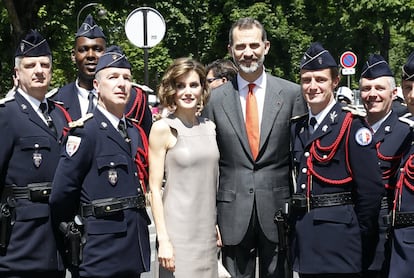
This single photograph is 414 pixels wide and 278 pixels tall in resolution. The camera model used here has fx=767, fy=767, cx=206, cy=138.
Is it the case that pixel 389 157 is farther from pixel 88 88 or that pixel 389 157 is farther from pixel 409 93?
pixel 88 88

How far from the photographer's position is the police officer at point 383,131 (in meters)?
4.84

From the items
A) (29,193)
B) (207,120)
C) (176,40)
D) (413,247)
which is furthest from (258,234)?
(176,40)

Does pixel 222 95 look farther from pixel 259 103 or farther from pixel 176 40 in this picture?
pixel 176 40

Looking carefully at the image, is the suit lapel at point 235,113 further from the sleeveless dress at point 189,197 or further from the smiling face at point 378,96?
the smiling face at point 378,96

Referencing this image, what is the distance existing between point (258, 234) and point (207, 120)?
870mm

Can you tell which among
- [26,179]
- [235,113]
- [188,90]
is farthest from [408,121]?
[26,179]

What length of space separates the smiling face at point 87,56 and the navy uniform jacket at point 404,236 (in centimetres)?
262

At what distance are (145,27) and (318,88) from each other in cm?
842

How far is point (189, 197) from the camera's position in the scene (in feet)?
16.1

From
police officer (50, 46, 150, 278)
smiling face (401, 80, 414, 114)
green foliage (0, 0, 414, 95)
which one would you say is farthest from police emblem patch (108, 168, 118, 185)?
green foliage (0, 0, 414, 95)

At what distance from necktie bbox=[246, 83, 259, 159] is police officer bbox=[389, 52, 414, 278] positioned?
3.60ft

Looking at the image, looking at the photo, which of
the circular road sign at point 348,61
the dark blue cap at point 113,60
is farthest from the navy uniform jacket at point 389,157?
the circular road sign at point 348,61

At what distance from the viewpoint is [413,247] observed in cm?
433

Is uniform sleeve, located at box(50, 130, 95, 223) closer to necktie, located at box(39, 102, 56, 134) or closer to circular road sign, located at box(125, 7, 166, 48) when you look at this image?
necktie, located at box(39, 102, 56, 134)
